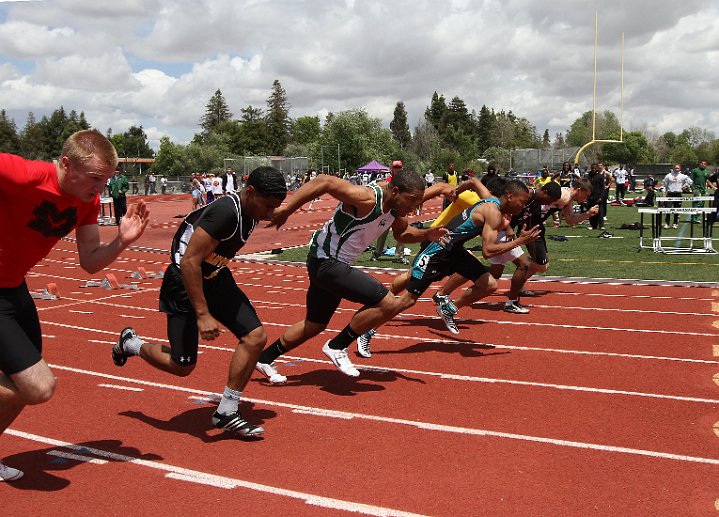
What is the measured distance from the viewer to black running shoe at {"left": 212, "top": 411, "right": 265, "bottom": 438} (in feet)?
15.6

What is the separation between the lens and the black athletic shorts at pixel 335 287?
5.93 meters

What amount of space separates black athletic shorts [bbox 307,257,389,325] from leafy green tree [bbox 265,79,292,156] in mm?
114891

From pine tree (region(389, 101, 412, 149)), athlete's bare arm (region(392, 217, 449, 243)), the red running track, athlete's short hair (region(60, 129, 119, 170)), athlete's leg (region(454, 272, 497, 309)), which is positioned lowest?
the red running track

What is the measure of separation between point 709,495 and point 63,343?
6488 millimetres

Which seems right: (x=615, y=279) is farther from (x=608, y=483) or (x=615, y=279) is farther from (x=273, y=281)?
(x=608, y=483)

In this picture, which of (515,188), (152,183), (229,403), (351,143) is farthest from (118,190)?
(351,143)

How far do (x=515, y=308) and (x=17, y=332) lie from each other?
6876 millimetres

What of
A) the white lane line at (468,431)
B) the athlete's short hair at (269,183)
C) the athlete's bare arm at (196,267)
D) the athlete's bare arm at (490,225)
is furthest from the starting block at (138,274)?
the athlete's short hair at (269,183)

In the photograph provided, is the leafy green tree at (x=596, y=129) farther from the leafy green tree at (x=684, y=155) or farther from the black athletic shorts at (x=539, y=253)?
the black athletic shorts at (x=539, y=253)

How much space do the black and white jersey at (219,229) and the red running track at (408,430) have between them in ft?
3.93

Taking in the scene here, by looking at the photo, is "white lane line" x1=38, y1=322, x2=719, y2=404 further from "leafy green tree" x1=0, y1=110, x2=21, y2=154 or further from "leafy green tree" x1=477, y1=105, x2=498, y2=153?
"leafy green tree" x1=477, y1=105, x2=498, y2=153

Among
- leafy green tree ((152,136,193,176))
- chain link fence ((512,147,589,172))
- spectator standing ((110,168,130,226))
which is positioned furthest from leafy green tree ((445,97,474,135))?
spectator standing ((110,168,130,226))

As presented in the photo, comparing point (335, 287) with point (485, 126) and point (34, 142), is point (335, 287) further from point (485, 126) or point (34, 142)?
point (485, 126)

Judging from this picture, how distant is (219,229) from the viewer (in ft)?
15.2
